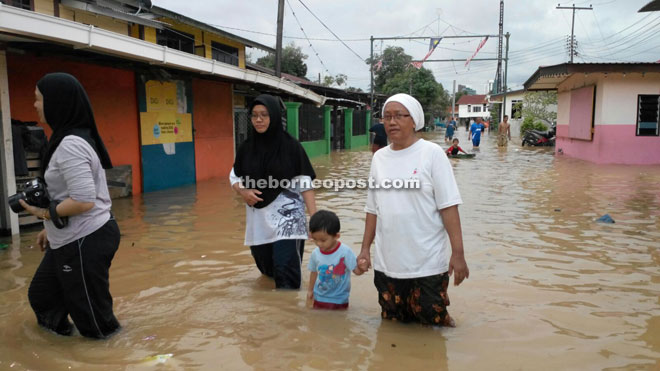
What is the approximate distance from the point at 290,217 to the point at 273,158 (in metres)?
0.51

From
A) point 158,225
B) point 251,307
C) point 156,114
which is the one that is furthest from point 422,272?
point 156,114

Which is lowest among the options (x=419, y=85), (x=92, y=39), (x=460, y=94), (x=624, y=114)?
(x=624, y=114)

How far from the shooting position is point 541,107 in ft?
113

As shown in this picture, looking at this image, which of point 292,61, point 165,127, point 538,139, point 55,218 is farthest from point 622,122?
point 292,61

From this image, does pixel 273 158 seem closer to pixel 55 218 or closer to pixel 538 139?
pixel 55 218

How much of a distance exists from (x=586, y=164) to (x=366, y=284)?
14.2m

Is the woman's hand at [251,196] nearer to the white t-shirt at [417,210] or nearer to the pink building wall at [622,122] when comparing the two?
the white t-shirt at [417,210]

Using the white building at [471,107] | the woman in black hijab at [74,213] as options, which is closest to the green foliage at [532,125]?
the woman in black hijab at [74,213]

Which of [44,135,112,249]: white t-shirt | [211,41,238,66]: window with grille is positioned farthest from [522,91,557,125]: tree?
[44,135,112,249]: white t-shirt

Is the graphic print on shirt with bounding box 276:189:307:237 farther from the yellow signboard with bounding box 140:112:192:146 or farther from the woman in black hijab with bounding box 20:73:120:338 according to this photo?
the yellow signboard with bounding box 140:112:192:146

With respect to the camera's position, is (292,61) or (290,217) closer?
(290,217)

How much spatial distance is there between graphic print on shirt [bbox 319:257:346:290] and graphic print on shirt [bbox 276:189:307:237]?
0.50 metres

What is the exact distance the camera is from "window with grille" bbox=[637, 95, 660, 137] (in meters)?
16.1

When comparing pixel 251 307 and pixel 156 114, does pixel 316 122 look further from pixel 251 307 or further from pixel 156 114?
pixel 251 307
